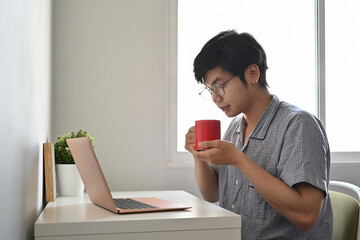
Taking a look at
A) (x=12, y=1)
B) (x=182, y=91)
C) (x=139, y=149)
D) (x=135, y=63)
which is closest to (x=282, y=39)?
(x=182, y=91)

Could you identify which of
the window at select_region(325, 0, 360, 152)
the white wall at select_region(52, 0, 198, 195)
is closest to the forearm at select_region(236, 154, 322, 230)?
the white wall at select_region(52, 0, 198, 195)

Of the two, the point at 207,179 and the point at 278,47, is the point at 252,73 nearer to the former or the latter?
the point at 207,179

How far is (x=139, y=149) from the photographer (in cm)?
208

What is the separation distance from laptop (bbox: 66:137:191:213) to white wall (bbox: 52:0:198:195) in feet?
2.52

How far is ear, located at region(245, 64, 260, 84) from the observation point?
1445 mm

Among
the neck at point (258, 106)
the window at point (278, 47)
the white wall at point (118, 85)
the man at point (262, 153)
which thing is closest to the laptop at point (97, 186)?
the man at point (262, 153)

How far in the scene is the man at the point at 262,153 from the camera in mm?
1240

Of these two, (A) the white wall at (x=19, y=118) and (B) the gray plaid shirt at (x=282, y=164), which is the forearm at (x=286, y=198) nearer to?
(B) the gray plaid shirt at (x=282, y=164)

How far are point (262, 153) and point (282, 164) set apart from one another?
4.8 inches

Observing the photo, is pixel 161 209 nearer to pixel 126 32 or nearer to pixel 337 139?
pixel 126 32

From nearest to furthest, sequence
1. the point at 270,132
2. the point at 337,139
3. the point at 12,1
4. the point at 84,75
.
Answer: the point at 12,1 < the point at 270,132 < the point at 84,75 < the point at 337,139

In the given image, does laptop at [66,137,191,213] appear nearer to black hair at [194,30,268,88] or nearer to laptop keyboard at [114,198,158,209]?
laptop keyboard at [114,198,158,209]

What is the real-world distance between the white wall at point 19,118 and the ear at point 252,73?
27.9 inches

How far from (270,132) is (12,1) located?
95 centimetres
